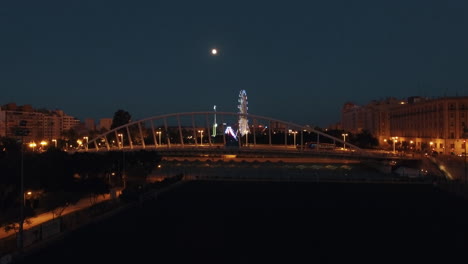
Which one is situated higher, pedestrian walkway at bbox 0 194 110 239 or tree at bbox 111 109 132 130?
tree at bbox 111 109 132 130

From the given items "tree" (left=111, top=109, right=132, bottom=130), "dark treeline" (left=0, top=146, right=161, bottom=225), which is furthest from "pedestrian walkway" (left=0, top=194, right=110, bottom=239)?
"tree" (left=111, top=109, right=132, bottom=130)

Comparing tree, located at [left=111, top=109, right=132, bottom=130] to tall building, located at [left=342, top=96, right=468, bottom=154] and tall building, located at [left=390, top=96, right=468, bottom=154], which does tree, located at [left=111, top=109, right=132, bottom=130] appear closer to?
tall building, located at [left=342, top=96, right=468, bottom=154]

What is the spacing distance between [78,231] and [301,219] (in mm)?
10067

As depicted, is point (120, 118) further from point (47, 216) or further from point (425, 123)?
point (47, 216)

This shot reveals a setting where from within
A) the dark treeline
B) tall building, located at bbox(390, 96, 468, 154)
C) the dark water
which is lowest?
the dark water

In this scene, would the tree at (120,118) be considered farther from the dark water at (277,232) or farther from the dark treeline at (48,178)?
the dark water at (277,232)

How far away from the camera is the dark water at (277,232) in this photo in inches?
631

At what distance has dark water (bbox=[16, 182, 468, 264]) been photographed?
16.0m

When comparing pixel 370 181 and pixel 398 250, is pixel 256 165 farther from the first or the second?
pixel 398 250

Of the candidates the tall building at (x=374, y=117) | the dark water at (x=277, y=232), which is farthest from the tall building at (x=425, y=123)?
the dark water at (x=277, y=232)

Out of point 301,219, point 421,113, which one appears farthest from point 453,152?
point 301,219

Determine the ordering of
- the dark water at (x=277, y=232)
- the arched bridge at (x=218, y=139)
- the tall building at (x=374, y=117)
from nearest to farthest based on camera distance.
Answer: the dark water at (x=277, y=232) → the arched bridge at (x=218, y=139) → the tall building at (x=374, y=117)

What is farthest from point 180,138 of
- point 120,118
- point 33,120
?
point 33,120

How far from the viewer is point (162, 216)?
2406cm
